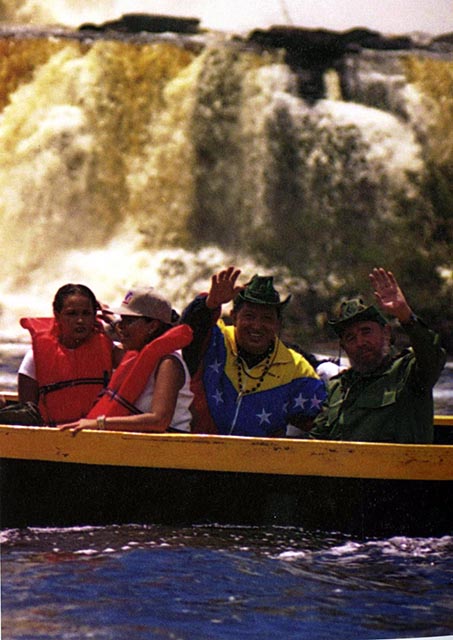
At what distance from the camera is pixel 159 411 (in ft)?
10.8

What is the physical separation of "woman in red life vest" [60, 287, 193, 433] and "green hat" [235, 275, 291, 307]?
0.23 meters

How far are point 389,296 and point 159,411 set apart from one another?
694 mm

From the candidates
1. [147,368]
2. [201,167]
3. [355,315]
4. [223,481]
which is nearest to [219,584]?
[223,481]

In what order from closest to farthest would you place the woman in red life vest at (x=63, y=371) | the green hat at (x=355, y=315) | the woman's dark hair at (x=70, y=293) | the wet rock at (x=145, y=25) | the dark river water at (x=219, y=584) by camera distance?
the dark river water at (x=219, y=584)
the green hat at (x=355, y=315)
the woman's dark hair at (x=70, y=293)
the woman in red life vest at (x=63, y=371)
the wet rock at (x=145, y=25)

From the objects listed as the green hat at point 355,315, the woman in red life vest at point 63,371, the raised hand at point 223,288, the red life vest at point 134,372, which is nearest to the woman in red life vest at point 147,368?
the red life vest at point 134,372

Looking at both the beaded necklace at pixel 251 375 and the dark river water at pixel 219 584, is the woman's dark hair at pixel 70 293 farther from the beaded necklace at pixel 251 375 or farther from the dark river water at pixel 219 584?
the dark river water at pixel 219 584

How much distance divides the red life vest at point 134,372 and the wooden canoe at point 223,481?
0.39 feet

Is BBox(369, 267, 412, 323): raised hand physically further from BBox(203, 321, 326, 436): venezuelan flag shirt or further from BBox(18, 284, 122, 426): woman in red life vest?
BBox(18, 284, 122, 426): woman in red life vest

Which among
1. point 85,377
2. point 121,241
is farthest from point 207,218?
point 85,377

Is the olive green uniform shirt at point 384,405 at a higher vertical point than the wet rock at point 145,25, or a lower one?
lower

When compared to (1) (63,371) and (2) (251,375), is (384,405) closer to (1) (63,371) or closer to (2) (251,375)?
(2) (251,375)

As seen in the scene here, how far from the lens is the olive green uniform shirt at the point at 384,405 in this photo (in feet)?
10.9

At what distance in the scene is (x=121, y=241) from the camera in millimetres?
9984

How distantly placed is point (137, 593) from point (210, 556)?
282mm
